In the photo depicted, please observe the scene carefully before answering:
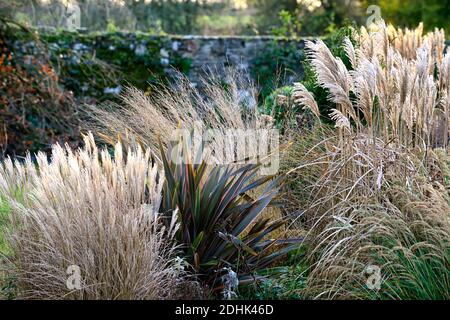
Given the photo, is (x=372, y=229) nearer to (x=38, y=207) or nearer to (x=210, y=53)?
(x=38, y=207)

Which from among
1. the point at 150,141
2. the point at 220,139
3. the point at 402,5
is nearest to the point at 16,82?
the point at 150,141

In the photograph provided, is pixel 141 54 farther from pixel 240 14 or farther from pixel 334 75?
pixel 240 14

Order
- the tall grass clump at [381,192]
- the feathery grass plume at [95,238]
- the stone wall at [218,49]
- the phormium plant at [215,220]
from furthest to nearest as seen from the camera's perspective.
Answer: the stone wall at [218,49]
the phormium plant at [215,220]
the tall grass clump at [381,192]
the feathery grass plume at [95,238]

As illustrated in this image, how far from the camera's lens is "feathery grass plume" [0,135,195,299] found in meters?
3.61

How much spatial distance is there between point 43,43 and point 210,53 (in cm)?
294

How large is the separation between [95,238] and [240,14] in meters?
17.1

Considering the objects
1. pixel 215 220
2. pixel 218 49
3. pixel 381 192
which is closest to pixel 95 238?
pixel 215 220

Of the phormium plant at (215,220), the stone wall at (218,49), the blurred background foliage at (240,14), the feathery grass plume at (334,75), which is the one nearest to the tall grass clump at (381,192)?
the feathery grass plume at (334,75)

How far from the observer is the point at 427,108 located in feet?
14.6

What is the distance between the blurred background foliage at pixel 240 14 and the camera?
→ 1606 cm

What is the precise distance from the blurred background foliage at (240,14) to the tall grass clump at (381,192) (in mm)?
9366

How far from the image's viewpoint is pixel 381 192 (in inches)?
170

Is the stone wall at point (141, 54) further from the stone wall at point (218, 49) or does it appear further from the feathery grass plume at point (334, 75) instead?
the feathery grass plume at point (334, 75)

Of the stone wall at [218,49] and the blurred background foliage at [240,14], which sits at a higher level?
the blurred background foliage at [240,14]
